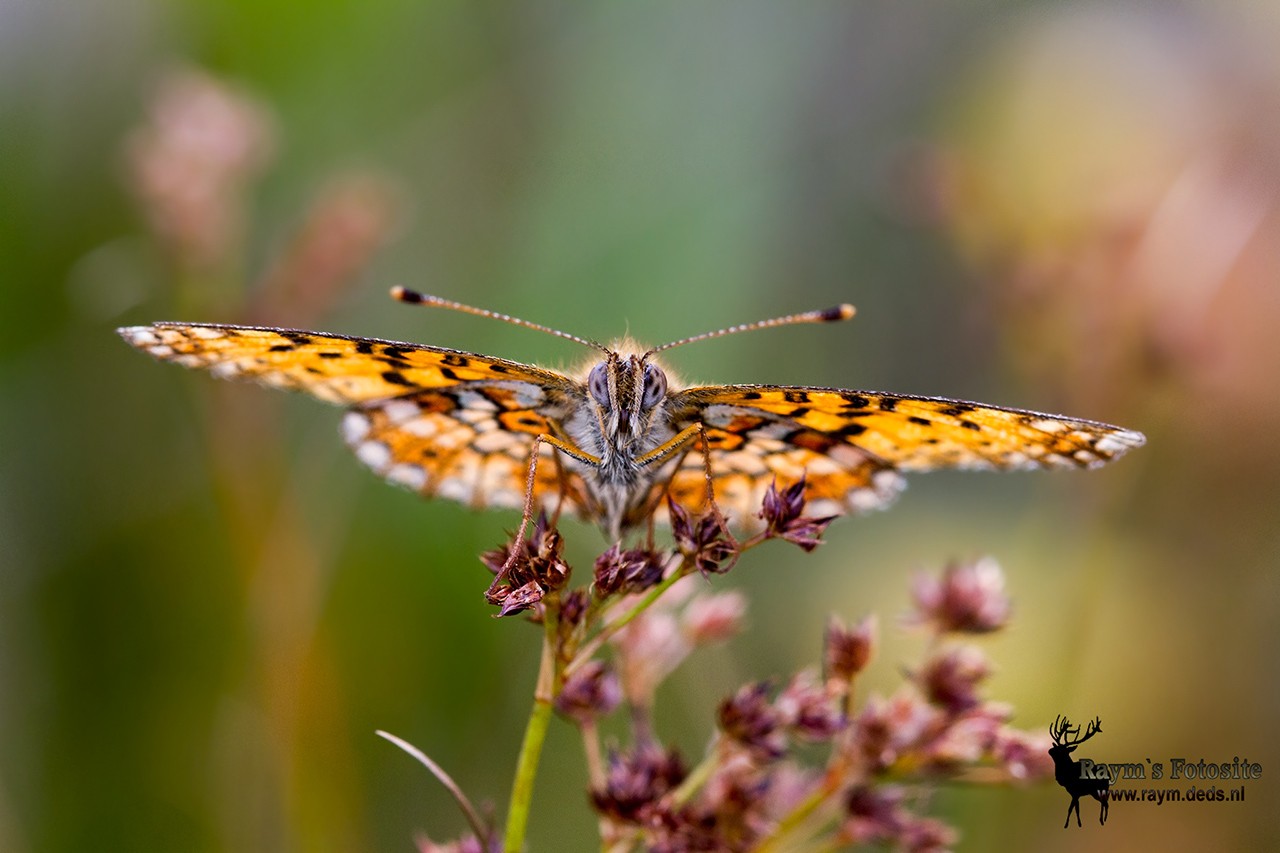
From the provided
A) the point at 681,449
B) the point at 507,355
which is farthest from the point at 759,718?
the point at 507,355

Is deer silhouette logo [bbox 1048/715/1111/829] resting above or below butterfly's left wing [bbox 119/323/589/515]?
below

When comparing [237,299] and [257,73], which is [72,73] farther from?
A: [237,299]

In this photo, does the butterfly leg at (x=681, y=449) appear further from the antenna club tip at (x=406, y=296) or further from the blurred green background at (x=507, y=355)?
the blurred green background at (x=507, y=355)

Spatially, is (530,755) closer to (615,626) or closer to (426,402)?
(615,626)

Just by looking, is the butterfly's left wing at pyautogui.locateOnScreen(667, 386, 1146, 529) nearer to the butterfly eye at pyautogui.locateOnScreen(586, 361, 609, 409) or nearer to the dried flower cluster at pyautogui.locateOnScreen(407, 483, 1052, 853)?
the butterfly eye at pyautogui.locateOnScreen(586, 361, 609, 409)

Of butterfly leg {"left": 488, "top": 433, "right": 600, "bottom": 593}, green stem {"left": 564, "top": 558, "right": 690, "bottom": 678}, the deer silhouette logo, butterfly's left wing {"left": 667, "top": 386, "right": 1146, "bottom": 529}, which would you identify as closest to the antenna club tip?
butterfly leg {"left": 488, "top": 433, "right": 600, "bottom": 593}
